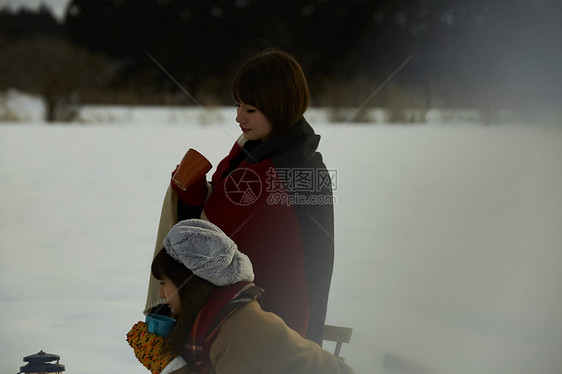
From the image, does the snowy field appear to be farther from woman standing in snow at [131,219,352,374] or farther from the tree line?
the tree line

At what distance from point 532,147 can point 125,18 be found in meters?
10.7

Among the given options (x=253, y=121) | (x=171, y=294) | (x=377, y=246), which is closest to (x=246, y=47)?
(x=377, y=246)

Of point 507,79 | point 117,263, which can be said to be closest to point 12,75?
point 507,79

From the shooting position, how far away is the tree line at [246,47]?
33.9 ft

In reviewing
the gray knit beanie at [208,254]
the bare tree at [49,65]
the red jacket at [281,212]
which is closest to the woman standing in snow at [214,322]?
the gray knit beanie at [208,254]

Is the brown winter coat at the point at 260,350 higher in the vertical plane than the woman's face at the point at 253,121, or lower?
lower

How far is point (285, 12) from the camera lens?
15.2 metres

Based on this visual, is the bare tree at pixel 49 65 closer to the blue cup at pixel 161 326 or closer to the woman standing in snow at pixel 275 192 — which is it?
the woman standing in snow at pixel 275 192

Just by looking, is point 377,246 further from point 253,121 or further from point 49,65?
point 49,65

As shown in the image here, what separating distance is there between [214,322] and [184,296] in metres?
0.07

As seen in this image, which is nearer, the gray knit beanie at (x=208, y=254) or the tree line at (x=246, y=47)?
the gray knit beanie at (x=208, y=254)

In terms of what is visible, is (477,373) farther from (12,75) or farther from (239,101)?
(12,75)

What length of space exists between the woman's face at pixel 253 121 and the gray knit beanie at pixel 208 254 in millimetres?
261

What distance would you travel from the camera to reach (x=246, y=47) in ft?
48.5
